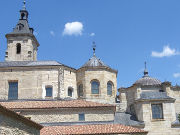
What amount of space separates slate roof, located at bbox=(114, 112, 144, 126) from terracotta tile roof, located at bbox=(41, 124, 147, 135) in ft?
15.1

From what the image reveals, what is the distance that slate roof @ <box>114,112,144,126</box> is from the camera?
24531 mm

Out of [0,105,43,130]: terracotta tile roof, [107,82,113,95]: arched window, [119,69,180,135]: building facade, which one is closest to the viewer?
[0,105,43,130]: terracotta tile roof

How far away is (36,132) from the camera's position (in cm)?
1445

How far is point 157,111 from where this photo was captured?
82.4 feet

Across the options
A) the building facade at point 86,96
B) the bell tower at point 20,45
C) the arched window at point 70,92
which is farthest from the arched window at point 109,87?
the bell tower at point 20,45

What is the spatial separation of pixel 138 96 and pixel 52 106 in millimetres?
9561

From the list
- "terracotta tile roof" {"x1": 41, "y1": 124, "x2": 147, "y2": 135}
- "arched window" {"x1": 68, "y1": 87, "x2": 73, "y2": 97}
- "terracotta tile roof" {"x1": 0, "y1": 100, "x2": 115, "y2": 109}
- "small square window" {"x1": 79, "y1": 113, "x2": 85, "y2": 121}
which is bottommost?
"terracotta tile roof" {"x1": 41, "y1": 124, "x2": 147, "y2": 135}

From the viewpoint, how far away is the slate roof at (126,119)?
2453cm

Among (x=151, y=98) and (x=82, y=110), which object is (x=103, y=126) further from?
(x=151, y=98)

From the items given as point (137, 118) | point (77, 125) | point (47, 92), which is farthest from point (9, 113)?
point (137, 118)

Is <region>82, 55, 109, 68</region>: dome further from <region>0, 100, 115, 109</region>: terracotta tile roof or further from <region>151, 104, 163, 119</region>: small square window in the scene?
<region>151, 104, 163, 119</region>: small square window

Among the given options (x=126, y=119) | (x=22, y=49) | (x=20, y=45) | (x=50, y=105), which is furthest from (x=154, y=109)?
(x=20, y=45)

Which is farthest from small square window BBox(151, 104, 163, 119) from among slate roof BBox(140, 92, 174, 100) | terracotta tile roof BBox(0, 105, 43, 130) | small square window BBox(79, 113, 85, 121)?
terracotta tile roof BBox(0, 105, 43, 130)

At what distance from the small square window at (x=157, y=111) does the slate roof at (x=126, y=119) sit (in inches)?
58.4
